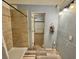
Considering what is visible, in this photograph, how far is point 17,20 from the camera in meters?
6.59

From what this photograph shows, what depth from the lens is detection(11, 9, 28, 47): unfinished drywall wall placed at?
643 centimetres

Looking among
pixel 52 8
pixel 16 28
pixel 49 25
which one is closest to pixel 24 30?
pixel 16 28

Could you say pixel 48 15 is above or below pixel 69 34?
above

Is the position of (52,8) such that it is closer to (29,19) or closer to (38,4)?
(38,4)

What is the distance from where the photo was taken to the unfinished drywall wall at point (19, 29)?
643 cm

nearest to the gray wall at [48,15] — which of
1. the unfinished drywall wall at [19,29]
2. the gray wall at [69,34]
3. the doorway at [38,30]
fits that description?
the unfinished drywall wall at [19,29]

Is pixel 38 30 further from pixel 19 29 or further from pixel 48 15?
pixel 19 29

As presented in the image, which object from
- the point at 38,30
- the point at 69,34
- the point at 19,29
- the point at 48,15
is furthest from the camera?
the point at 38,30

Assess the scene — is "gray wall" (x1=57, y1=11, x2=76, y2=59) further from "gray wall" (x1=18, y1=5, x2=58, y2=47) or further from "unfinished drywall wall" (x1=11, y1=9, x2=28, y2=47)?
"gray wall" (x1=18, y1=5, x2=58, y2=47)

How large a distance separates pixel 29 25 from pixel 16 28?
1070mm

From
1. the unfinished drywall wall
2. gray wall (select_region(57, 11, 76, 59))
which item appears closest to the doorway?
the unfinished drywall wall

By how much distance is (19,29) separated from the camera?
6.81 m

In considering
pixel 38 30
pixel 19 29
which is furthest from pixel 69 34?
pixel 38 30

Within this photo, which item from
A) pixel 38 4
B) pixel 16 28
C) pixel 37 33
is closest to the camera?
pixel 16 28
